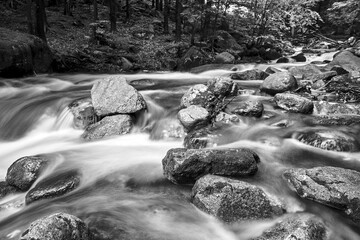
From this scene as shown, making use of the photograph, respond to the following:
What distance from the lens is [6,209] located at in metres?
4.74

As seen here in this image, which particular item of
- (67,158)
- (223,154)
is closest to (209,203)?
(223,154)

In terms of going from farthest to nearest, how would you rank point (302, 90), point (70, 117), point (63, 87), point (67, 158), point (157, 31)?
point (157, 31) → point (63, 87) → point (302, 90) → point (70, 117) → point (67, 158)

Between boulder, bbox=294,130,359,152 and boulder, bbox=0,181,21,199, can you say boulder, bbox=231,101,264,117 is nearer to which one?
boulder, bbox=294,130,359,152

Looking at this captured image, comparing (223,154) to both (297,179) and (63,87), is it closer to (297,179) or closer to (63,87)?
(297,179)

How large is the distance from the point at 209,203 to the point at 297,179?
162cm

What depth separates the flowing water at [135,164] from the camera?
160 inches

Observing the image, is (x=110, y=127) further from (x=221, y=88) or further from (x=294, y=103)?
(x=294, y=103)

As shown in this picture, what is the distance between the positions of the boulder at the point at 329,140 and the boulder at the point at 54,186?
4.80 meters

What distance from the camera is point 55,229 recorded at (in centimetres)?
310

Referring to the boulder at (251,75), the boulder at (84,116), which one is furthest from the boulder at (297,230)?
the boulder at (251,75)

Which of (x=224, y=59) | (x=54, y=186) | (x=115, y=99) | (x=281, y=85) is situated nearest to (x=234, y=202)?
(x=54, y=186)

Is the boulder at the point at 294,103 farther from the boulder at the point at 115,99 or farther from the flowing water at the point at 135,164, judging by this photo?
the boulder at the point at 115,99

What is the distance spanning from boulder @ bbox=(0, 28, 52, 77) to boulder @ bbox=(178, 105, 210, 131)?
24.8ft

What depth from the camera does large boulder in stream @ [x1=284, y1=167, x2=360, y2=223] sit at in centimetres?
422
